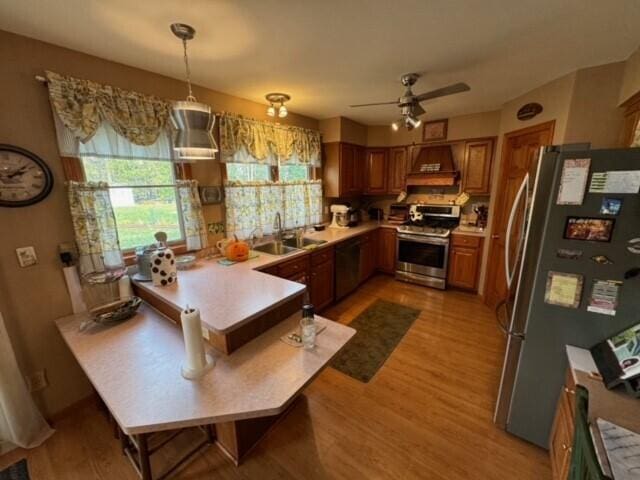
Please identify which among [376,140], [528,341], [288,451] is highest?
[376,140]

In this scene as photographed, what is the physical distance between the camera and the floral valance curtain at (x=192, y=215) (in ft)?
7.66

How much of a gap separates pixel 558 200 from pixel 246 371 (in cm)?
181

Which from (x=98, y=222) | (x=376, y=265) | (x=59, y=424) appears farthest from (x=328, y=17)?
(x=376, y=265)

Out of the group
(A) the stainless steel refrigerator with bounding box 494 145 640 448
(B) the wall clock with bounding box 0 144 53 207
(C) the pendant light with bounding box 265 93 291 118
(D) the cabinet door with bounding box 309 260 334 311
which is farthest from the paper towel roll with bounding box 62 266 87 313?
(A) the stainless steel refrigerator with bounding box 494 145 640 448

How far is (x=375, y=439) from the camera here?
5.49 feet

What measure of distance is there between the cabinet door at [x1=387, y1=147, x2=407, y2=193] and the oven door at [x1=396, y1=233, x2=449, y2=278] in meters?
0.90

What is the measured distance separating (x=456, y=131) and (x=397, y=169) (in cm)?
98

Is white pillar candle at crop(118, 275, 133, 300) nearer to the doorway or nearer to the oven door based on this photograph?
the oven door

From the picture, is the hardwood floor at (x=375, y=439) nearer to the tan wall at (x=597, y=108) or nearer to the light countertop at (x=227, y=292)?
the light countertop at (x=227, y=292)

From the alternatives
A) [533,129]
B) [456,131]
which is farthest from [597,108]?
[456,131]

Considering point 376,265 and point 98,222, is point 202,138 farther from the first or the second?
point 376,265

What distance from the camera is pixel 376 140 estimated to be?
4.45 metres

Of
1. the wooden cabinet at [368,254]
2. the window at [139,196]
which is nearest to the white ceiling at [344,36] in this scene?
the window at [139,196]

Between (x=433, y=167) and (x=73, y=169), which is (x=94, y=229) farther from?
(x=433, y=167)
